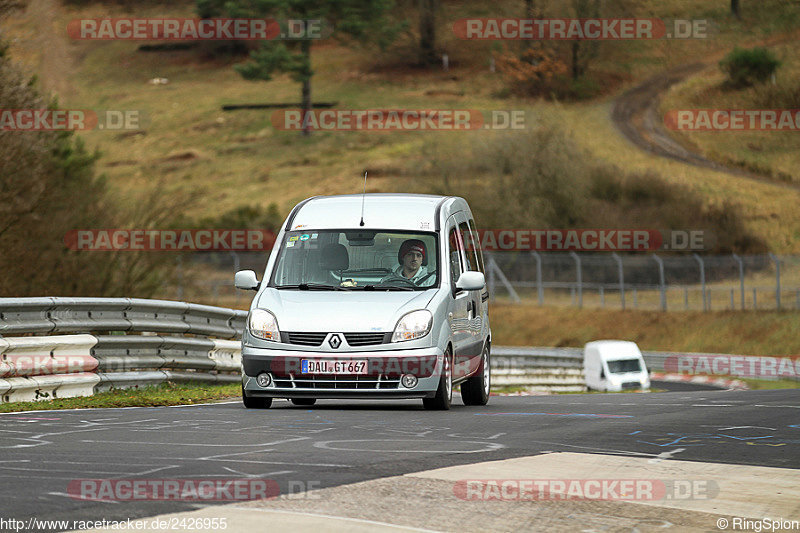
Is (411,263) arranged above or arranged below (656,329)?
above

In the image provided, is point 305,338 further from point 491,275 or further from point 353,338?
point 491,275

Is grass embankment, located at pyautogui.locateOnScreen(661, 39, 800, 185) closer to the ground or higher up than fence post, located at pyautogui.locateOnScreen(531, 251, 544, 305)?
higher up

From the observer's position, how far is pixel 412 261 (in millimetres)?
13562

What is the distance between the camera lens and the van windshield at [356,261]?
13391 mm

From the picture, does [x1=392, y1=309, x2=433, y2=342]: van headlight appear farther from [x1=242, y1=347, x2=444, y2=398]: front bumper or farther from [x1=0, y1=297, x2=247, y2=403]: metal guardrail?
[x1=0, y1=297, x2=247, y2=403]: metal guardrail

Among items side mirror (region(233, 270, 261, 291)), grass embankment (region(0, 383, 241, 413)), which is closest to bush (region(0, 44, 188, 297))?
grass embankment (region(0, 383, 241, 413))

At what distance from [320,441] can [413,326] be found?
3116 millimetres

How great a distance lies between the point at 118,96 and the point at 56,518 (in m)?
124

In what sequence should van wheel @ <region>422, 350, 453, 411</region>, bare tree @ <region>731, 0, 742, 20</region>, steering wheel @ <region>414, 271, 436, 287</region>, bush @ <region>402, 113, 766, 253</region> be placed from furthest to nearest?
bare tree @ <region>731, 0, 742, 20</region>
bush @ <region>402, 113, 766, 253</region>
steering wheel @ <region>414, 271, 436, 287</region>
van wheel @ <region>422, 350, 453, 411</region>

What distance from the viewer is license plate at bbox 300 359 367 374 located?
1255 centimetres

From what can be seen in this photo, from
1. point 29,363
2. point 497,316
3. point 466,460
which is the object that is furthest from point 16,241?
point 497,316

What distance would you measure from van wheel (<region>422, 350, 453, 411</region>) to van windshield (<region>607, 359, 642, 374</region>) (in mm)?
24003

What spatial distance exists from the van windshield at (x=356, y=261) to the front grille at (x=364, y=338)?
774 mm

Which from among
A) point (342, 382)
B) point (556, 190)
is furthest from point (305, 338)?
point (556, 190)
